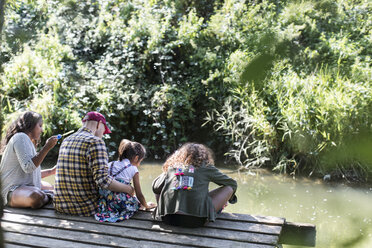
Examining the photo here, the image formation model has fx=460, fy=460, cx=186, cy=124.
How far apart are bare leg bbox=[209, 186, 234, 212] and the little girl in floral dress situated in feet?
1.84

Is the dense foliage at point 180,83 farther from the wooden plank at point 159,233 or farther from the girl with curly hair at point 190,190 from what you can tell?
the wooden plank at point 159,233

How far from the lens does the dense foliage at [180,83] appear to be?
6156 mm

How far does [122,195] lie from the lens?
3.37 m

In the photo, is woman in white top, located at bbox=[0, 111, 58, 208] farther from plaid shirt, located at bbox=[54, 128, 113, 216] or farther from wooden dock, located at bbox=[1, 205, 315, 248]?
plaid shirt, located at bbox=[54, 128, 113, 216]

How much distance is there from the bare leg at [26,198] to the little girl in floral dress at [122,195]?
0.51 meters

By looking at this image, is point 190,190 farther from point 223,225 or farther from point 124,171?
point 124,171

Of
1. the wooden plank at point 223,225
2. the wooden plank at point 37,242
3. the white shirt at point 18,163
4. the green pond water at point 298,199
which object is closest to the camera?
the wooden plank at point 37,242

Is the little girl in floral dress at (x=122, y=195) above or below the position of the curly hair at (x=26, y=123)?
below

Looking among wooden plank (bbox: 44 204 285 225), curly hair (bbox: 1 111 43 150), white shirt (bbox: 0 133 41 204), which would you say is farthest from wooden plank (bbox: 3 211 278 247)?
curly hair (bbox: 1 111 43 150)

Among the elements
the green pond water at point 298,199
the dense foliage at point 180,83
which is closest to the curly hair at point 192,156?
the green pond water at point 298,199

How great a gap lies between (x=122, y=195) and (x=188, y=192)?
52 cm

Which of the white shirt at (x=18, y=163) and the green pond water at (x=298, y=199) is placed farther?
the green pond water at (x=298, y=199)

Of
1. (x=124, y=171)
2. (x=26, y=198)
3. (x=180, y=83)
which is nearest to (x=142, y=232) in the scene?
(x=124, y=171)

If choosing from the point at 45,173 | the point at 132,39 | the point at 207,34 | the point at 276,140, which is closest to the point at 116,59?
the point at 132,39
